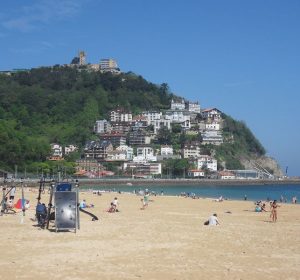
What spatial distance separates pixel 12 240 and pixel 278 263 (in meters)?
7.07

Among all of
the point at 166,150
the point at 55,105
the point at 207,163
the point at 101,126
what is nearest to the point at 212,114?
the point at 166,150

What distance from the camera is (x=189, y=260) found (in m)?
11.7

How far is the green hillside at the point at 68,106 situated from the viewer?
142 meters

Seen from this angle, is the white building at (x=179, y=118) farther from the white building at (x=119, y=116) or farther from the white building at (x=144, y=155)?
the white building at (x=144, y=155)

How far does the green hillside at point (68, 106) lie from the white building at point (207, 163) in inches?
399

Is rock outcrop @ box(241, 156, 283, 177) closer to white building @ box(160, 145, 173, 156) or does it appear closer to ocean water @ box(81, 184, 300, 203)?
white building @ box(160, 145, 173, 156)

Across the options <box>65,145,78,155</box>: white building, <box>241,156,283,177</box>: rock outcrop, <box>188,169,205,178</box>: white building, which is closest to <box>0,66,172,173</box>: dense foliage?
<box>65,145,78,155</box>: white building

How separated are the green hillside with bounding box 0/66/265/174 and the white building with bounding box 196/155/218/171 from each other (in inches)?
399

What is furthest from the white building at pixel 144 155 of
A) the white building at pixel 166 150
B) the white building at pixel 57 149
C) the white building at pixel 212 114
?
the white building at pixel 212 114

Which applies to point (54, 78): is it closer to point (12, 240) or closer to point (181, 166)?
point (181, 166)

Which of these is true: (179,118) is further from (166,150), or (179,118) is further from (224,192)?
(224,192)

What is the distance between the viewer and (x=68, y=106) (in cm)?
16350

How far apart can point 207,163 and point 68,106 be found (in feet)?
157

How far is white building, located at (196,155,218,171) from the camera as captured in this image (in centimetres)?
14660
